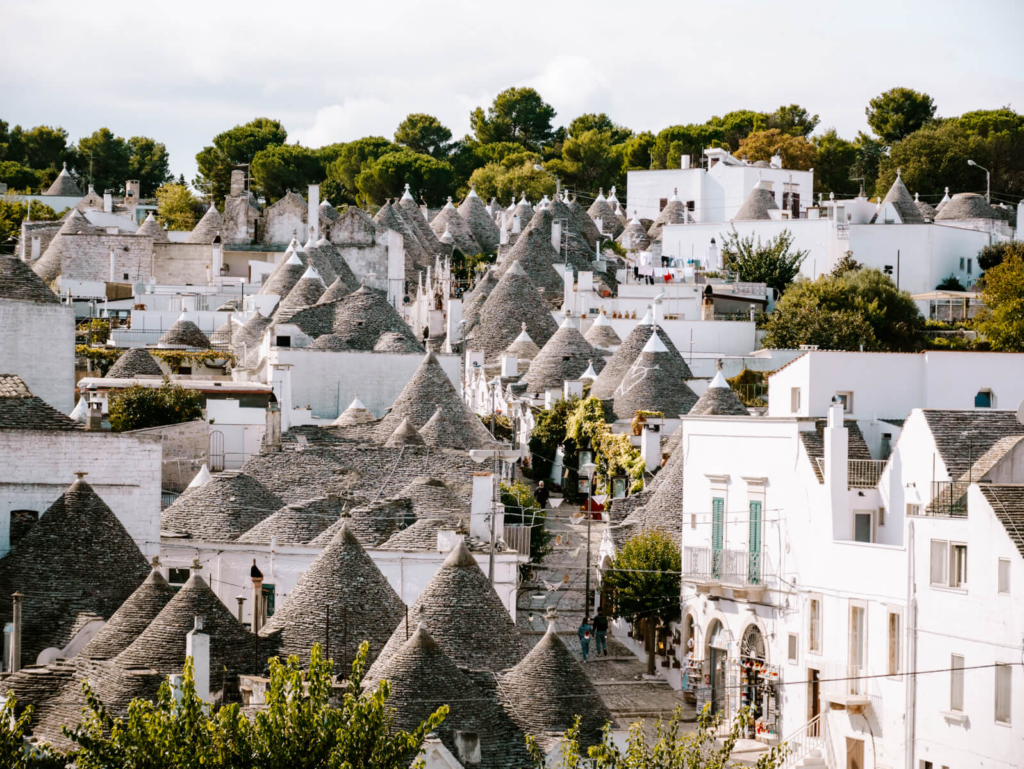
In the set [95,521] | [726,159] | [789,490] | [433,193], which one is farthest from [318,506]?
[433,193]

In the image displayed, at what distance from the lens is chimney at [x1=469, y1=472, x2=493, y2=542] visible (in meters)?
37.0

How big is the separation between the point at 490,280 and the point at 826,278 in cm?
1392

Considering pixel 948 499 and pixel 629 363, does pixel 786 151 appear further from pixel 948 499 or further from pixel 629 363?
pixel 948 499

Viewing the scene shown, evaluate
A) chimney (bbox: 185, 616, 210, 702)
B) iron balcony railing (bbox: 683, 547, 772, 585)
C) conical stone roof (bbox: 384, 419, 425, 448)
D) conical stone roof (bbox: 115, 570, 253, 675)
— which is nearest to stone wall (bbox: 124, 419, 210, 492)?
conical stone roof (bbox: 384, 419, 425, 448)

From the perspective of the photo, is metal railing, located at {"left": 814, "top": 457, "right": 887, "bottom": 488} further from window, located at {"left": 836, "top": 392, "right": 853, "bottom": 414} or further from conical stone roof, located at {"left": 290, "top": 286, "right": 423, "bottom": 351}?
conical stone roof, located at {"left": 290, "top": 286, "right": 423, "bottom": 351}

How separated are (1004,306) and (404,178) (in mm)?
53782

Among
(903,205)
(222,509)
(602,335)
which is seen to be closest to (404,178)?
(903,205)

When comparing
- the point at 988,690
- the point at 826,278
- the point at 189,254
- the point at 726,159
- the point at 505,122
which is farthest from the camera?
the point at 505,122

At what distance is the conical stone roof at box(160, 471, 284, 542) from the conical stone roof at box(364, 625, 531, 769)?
12315 mm

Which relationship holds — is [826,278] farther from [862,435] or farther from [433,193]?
[433,193]

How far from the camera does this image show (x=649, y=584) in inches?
1540

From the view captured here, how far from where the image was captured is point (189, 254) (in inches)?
3406

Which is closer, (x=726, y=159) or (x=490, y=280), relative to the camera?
(x=490, y=280)

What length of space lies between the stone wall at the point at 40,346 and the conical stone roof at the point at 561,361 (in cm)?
1765
